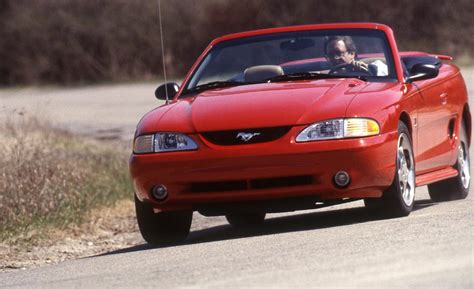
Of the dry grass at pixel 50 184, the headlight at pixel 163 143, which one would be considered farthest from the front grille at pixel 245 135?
the dry grass at pixel 50 184

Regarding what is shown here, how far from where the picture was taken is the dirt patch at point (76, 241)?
11.9 meters

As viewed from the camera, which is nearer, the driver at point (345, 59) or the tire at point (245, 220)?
the driver at point (345, 59)

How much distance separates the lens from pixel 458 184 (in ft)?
40.6

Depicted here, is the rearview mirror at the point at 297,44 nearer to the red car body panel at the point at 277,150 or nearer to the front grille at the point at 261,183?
the red car body panel at the point at 277,150

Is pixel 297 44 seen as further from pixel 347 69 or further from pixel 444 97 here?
pixel 444 97

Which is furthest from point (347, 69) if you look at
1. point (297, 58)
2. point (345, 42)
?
point (297, 58)

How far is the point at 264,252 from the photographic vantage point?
353 inches

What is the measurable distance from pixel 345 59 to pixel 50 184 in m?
3.92

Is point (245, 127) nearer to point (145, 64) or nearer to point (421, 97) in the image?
point (421, 97)

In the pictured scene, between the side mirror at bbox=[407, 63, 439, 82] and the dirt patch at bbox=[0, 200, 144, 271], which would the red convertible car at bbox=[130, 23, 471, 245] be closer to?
the side mirror at bbox=[407, 63, 439, 82]

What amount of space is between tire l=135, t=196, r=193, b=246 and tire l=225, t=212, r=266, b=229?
4.27 ft

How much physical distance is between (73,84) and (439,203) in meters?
32.4

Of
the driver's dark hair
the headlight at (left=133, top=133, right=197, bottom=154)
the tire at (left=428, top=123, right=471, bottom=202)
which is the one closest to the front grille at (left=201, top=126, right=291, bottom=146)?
the headlight at (left=133, top=133, right=197, bottom=154)

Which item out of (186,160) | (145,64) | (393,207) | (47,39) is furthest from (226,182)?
(47,39)
